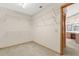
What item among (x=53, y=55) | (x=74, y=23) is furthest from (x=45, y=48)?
(x=74, y=23)

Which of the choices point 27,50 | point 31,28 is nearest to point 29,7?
point 31,28

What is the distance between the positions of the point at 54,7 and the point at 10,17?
0.65 metres

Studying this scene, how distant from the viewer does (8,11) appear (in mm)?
1538

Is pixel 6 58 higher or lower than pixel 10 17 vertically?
lower

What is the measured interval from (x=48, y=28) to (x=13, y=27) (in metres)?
0.51

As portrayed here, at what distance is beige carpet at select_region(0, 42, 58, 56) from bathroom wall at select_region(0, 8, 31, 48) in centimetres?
7

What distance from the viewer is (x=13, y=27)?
1.58 meters

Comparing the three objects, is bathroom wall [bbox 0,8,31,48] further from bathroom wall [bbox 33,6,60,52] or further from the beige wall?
bathroom wall [bbox 33,6,60,52]

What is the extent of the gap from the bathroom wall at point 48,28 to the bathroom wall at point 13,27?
127 millimetres

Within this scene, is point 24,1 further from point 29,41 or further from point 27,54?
point 27,54

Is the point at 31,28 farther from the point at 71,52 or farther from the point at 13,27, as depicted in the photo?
the point at 71,52

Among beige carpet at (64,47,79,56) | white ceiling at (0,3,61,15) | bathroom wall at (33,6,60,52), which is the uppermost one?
white ceiling at (0,3,61,15)

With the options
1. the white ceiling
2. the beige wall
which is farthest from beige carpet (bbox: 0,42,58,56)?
the white ceiling

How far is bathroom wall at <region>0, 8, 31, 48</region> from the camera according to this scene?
153 centimetres
